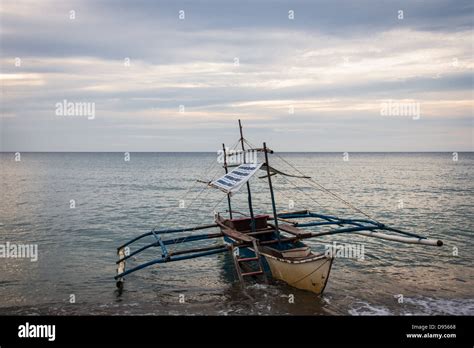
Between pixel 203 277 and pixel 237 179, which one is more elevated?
pixel 237 179

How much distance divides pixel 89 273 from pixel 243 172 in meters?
9.01

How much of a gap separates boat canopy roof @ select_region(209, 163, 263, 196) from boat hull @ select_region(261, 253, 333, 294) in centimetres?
309

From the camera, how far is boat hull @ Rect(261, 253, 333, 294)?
13.5m

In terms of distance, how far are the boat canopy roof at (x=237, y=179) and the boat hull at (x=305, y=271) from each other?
309cm

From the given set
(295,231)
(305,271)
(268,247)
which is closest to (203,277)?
(268,247)

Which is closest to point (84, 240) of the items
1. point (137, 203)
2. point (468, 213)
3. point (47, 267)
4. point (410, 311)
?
point (47, 267)

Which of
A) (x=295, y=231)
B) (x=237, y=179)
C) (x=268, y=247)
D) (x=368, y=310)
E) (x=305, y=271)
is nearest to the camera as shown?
(x=368, y=310)

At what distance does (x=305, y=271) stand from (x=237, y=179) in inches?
201

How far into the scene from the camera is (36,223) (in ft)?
97.5

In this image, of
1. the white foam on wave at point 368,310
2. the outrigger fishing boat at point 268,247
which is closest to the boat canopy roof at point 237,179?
the outrigger fishing boat at point 268,247

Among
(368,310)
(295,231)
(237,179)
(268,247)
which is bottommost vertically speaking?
(368,310)

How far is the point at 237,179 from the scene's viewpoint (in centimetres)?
1669

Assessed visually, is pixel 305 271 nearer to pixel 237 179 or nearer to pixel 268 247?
pixel 268 247
